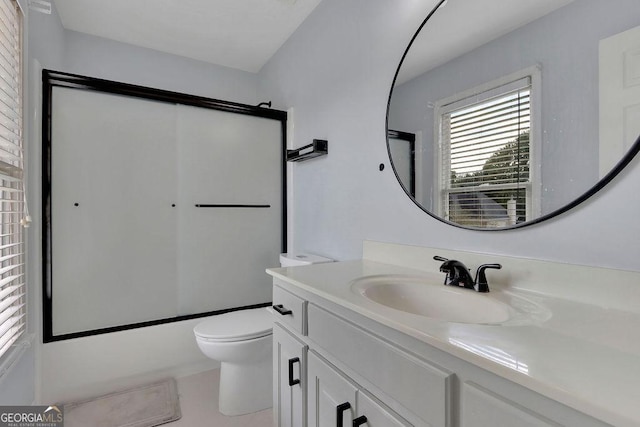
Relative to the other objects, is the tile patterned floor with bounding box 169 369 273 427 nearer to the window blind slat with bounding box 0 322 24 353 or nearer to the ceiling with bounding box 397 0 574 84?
the window blind slat with bounding box 0 322 24 353

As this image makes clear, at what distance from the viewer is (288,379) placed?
3.95ft

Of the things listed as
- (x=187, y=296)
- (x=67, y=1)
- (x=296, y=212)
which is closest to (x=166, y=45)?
(x=67, y=1)

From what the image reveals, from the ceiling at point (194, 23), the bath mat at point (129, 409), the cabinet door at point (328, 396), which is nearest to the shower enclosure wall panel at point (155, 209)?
the bath mat at point (129, 409)

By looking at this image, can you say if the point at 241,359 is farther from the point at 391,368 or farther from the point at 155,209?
the point at 391,368

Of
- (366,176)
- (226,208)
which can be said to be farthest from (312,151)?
(226,208)

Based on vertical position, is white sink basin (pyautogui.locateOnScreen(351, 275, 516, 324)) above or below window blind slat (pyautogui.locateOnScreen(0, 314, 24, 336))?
above

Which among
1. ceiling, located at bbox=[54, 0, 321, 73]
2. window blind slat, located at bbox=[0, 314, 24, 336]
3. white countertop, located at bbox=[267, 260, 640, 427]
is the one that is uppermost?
ceiling, located at bbox=[54, 0, 321, 73]

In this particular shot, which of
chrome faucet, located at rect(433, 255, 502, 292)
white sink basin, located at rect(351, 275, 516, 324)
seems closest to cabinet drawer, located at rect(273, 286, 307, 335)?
white sink basin, located at rect(351, 275, 516, 324)

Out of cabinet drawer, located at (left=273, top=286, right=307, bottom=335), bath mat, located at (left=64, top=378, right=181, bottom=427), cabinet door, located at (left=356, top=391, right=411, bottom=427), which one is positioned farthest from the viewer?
bath mat, located at (left=64, top=378, right=181, bottom=427)

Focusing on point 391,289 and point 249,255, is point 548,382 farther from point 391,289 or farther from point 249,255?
point 249,255

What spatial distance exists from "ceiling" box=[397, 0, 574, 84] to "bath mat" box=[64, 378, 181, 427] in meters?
2.09

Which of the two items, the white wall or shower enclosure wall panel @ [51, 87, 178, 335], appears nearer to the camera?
the white wall

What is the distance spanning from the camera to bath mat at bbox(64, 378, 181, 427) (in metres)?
1.65

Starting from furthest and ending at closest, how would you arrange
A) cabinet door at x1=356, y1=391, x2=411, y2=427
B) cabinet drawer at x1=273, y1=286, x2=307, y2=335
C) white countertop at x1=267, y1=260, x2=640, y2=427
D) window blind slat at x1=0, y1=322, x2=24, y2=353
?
window blind slat at x1=0, y1=322, x2=24, y2=353 < cabinet drawer at x1=273, y1=286, x2=307, y2=335 < cabinet door at x1=356, y1=391, x2=411, y2=427 < white countertop at x1=267, y1=260, x2=640, y2=427
